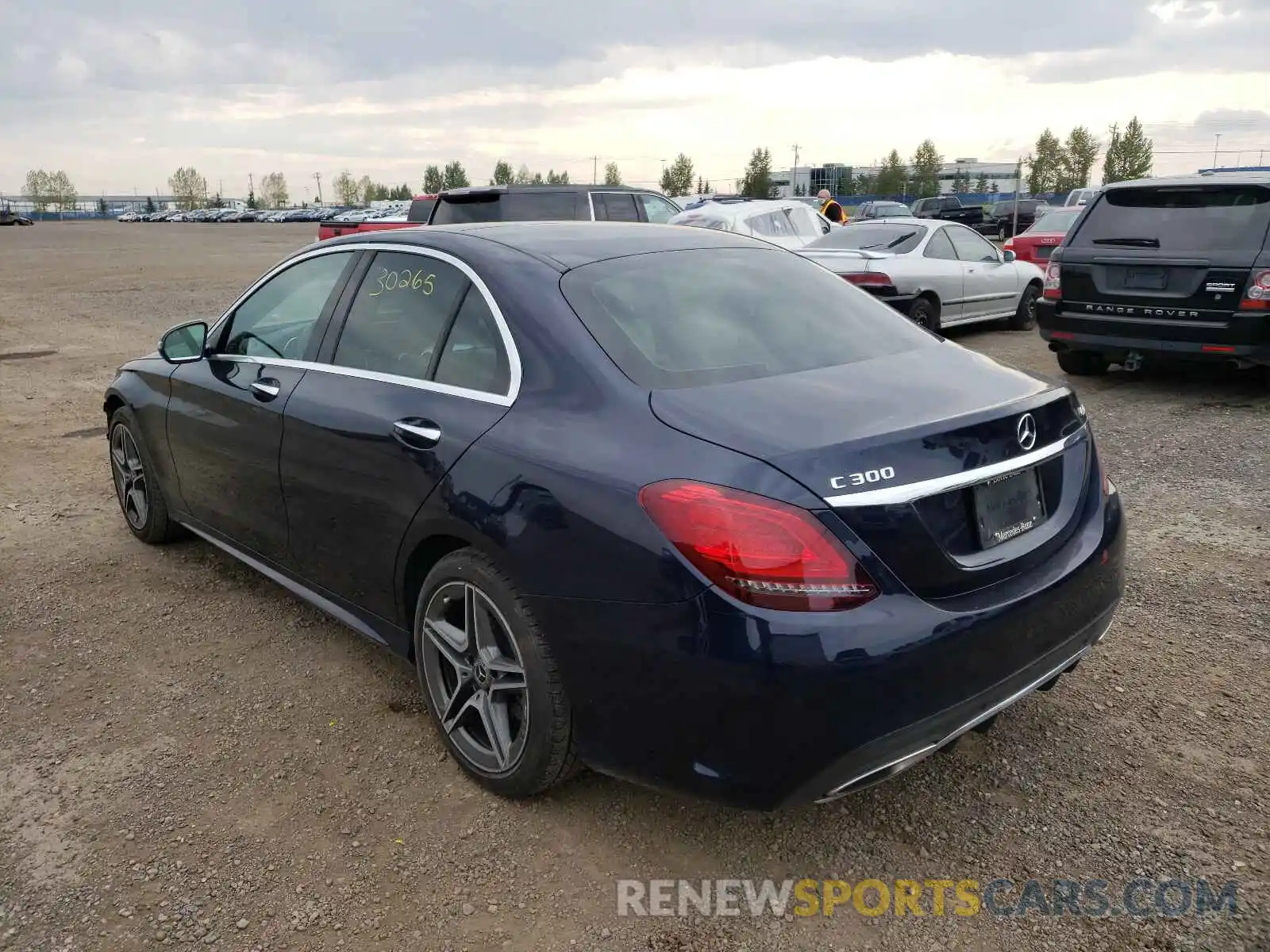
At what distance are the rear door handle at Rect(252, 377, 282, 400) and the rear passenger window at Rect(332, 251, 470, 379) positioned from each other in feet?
1.16

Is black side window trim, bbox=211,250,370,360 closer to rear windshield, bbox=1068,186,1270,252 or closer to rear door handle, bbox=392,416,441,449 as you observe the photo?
rear door handle, bbox=392,416,441,449

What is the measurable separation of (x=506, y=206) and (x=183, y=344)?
654 centimetres

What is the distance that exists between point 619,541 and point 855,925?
3.65 feet

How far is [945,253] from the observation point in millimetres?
11047

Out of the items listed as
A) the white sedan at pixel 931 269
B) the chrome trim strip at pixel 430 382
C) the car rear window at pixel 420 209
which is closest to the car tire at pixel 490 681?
the chrome trim strip at pixel 430 382

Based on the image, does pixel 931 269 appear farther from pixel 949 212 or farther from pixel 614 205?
pixel 949 212

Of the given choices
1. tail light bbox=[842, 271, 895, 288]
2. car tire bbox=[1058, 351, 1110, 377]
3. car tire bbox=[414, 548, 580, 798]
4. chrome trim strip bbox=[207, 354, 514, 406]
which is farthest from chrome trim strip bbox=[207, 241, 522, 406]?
tail light bbox=[842, 271, 895, 288]

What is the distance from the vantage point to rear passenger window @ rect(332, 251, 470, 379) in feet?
10.6

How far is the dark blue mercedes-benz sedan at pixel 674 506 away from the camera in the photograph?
2.27 m

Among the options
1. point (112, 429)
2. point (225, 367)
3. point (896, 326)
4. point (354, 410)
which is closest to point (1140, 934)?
point (896, 326)

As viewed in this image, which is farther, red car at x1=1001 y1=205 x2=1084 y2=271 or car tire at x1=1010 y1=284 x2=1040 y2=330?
red car at x1=1001 y1=205 x2=1084 y2=271

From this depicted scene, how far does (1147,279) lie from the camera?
7777mm

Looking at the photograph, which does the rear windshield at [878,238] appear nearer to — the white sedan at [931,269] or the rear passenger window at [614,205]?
the white sedan at [931,269]

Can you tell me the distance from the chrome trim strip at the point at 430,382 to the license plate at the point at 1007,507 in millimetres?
1293
